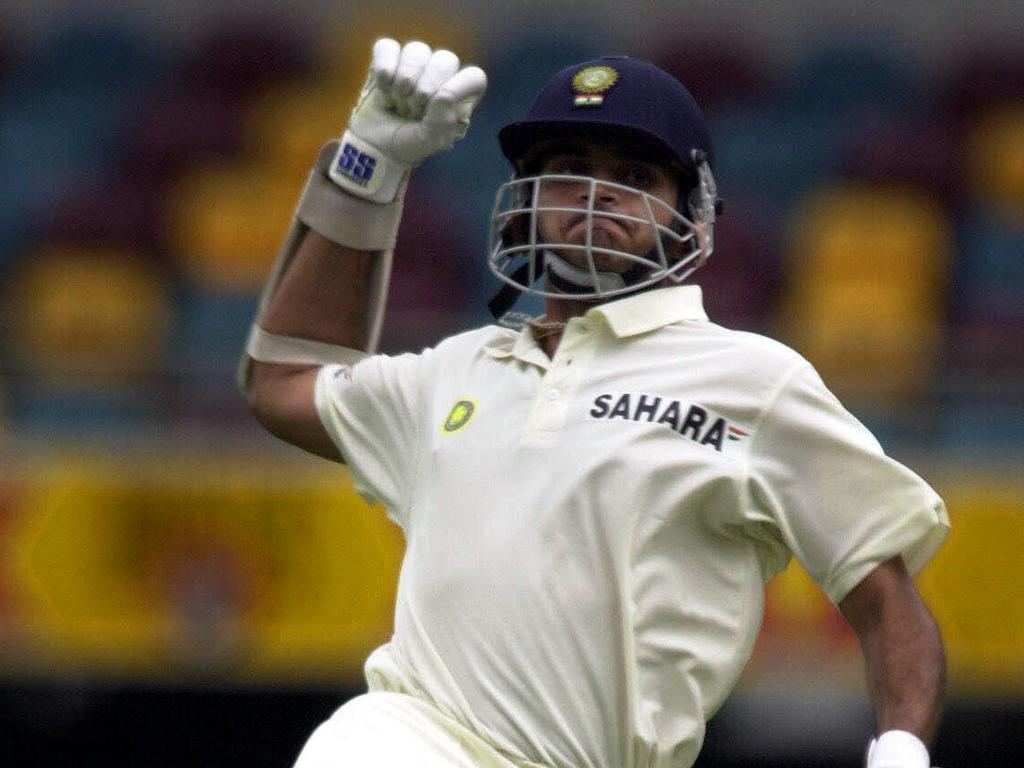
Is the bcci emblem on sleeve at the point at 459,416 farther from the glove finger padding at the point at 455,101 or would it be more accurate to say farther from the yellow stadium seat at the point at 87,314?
the yellow stadium seat at the point at 87,314

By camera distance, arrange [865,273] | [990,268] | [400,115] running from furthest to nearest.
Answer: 1. [990,268]
2. [865,273]
3. [400,115]

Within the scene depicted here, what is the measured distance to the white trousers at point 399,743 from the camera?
3.13 metres

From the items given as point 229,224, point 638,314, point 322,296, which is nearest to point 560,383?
point 638,314

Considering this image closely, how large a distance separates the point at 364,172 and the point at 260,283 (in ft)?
20.2

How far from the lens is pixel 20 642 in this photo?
7832 millimetres

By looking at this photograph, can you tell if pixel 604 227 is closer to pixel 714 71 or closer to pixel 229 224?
pixel 229 224

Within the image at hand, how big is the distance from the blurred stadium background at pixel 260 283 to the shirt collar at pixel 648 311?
409 cm

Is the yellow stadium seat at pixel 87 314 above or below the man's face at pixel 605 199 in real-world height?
below

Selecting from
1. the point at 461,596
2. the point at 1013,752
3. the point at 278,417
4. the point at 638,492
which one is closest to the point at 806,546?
the point at 638,492

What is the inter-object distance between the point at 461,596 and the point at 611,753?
0.99 feet

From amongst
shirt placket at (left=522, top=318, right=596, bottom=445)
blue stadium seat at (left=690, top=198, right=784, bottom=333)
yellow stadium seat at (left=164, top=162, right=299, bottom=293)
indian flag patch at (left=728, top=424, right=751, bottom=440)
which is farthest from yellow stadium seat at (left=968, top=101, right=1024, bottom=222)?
indian flag patch at (left=728, top=424, right=751, bottom=440)

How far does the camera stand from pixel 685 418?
127 inches

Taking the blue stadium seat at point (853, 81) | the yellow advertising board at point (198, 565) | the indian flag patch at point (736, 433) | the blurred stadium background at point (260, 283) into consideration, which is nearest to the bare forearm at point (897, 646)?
the indian flag patch at point (736, 433)

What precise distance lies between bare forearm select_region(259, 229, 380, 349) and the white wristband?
0.34 feet
